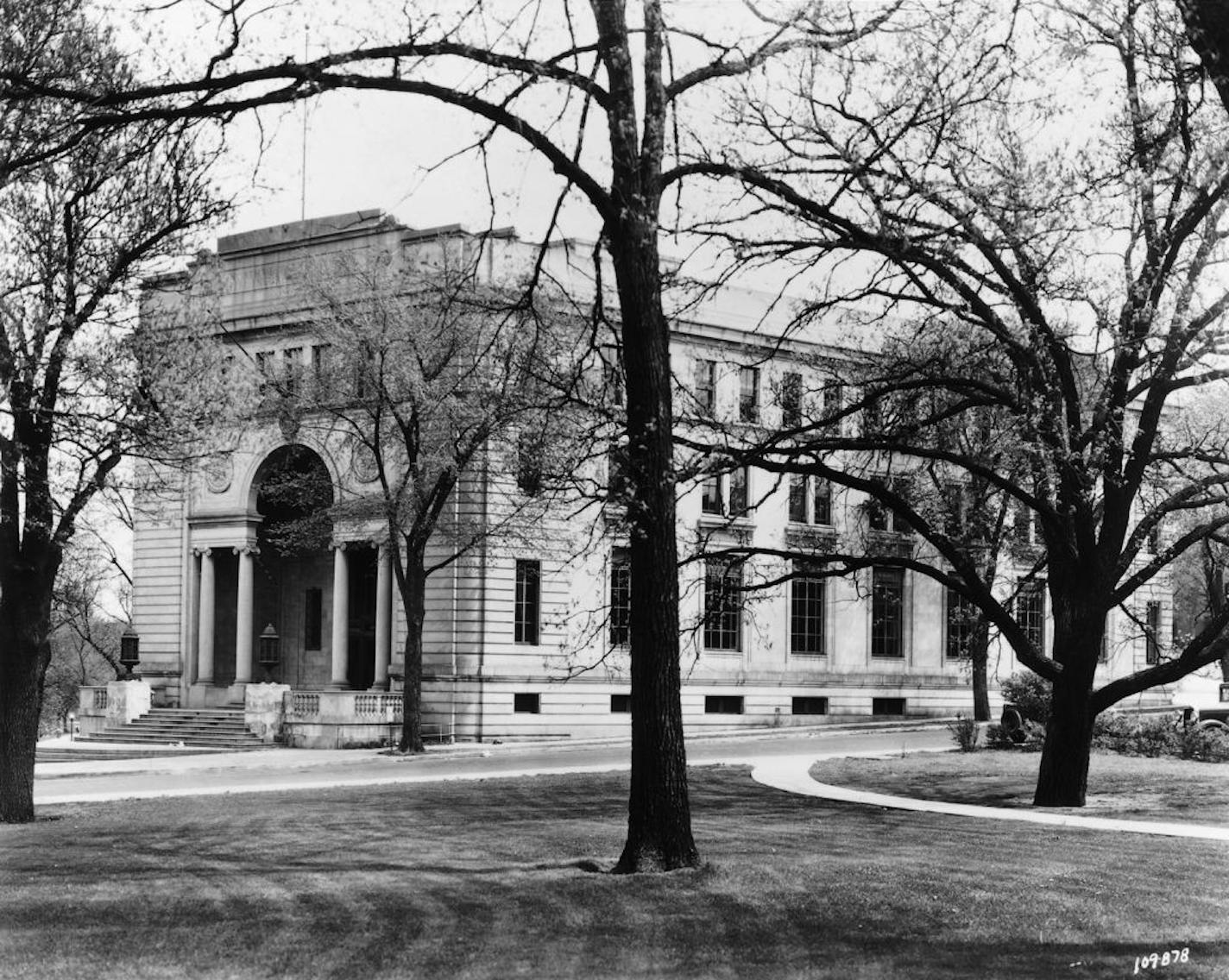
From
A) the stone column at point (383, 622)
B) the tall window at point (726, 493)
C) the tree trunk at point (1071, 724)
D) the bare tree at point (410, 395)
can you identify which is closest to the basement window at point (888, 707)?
the tall window at point (726, 493)

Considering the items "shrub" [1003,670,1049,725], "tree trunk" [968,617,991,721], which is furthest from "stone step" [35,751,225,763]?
"tree trunk" [968,617,991,721]

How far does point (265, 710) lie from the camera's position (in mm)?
45500

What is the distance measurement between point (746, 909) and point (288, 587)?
145 feet

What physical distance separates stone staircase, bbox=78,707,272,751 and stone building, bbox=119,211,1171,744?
1422mm

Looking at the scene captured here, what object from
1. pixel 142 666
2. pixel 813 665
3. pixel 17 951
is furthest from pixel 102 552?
pixel 17 951

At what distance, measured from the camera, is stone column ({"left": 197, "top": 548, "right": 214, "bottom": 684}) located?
172ft

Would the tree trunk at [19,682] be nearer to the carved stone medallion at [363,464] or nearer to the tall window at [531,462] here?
the tall window at [531,462]

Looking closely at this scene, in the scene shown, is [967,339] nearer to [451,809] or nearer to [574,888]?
[451,809]

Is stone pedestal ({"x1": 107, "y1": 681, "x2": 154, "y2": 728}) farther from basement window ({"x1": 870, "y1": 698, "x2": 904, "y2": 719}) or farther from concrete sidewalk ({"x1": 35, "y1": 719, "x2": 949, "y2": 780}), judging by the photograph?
basement window ({"x1": 870, "y1": 698, "x2": 904, "y2": 719})

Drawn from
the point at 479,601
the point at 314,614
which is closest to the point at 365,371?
the point at 479,601

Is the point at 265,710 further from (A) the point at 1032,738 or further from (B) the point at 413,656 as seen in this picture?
(A) the point at 1032,738

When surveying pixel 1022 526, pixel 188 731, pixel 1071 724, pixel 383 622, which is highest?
pixel 1022 526

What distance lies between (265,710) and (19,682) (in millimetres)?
23929

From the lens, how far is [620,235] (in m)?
14.7
